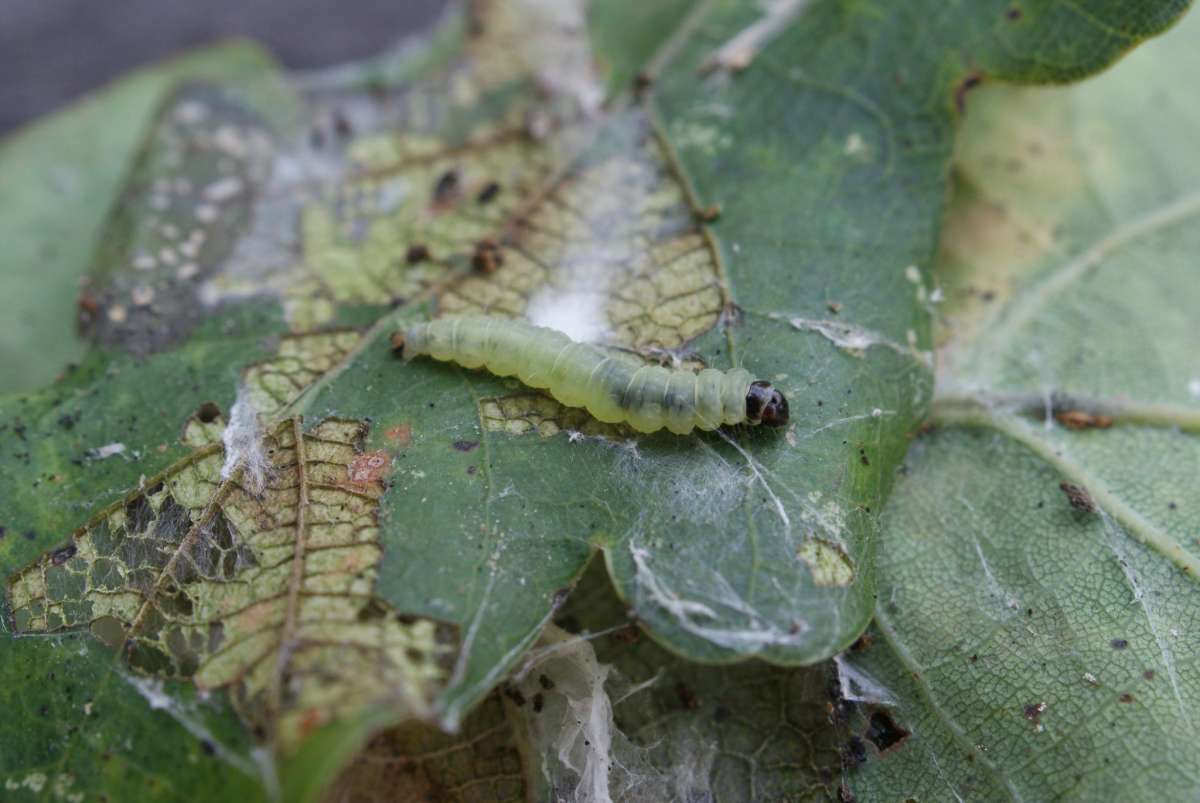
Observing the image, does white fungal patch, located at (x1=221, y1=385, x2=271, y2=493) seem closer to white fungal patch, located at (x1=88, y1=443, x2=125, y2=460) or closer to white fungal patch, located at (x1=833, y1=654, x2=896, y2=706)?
white fungal patch, located at (x1=88, y1=443, x2=125, y2=460)

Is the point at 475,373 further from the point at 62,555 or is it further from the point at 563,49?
the point at 563,49

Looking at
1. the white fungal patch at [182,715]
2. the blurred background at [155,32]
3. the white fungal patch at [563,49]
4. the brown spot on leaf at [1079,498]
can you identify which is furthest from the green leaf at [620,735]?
the blurred background at [155,32]

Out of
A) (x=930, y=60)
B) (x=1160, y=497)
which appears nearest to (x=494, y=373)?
(x=930, y=60)

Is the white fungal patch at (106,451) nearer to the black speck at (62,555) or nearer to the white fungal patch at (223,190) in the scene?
→ the black speck at (62,555)

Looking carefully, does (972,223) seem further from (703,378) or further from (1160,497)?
(703,378)

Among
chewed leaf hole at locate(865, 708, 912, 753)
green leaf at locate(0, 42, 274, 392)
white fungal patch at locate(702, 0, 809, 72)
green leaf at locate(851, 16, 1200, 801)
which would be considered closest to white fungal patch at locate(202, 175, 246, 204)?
green leaf at locate(0, 42, 274, 392)
